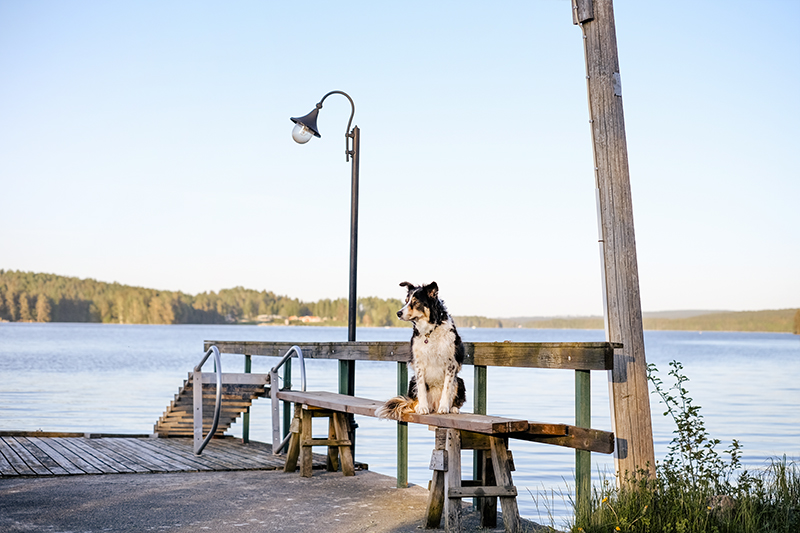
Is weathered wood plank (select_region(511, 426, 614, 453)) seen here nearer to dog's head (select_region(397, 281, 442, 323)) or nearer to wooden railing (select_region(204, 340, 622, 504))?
wooden railing (select_region(204, 340, 622, 504))

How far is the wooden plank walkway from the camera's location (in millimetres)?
7133

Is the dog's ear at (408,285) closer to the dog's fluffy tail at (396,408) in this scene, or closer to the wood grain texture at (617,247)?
the dog's fluffy tail at (396,408)

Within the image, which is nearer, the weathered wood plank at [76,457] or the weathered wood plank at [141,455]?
the weathered wood plank at [76,457]

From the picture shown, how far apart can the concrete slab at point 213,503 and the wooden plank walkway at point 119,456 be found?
0.92ft

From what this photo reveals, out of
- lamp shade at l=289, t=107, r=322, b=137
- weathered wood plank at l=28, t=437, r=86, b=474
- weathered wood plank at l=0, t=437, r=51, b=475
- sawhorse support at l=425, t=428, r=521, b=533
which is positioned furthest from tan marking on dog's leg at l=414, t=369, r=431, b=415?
lamp shade at l=289, t=107, r=322, b=137

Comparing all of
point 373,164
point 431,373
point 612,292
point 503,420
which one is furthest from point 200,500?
point 373,164

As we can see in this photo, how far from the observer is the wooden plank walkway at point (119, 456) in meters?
7.13

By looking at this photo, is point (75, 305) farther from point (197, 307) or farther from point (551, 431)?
point (551, 431)

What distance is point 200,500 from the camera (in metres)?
5.82

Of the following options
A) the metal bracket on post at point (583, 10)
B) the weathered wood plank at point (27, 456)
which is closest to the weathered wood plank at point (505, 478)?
the metal bracket on post at point (583, 10)

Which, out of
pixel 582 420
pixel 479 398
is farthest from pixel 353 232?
pixel 582 420

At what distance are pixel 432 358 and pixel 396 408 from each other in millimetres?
412

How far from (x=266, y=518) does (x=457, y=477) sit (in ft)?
4.28

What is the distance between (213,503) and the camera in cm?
571
